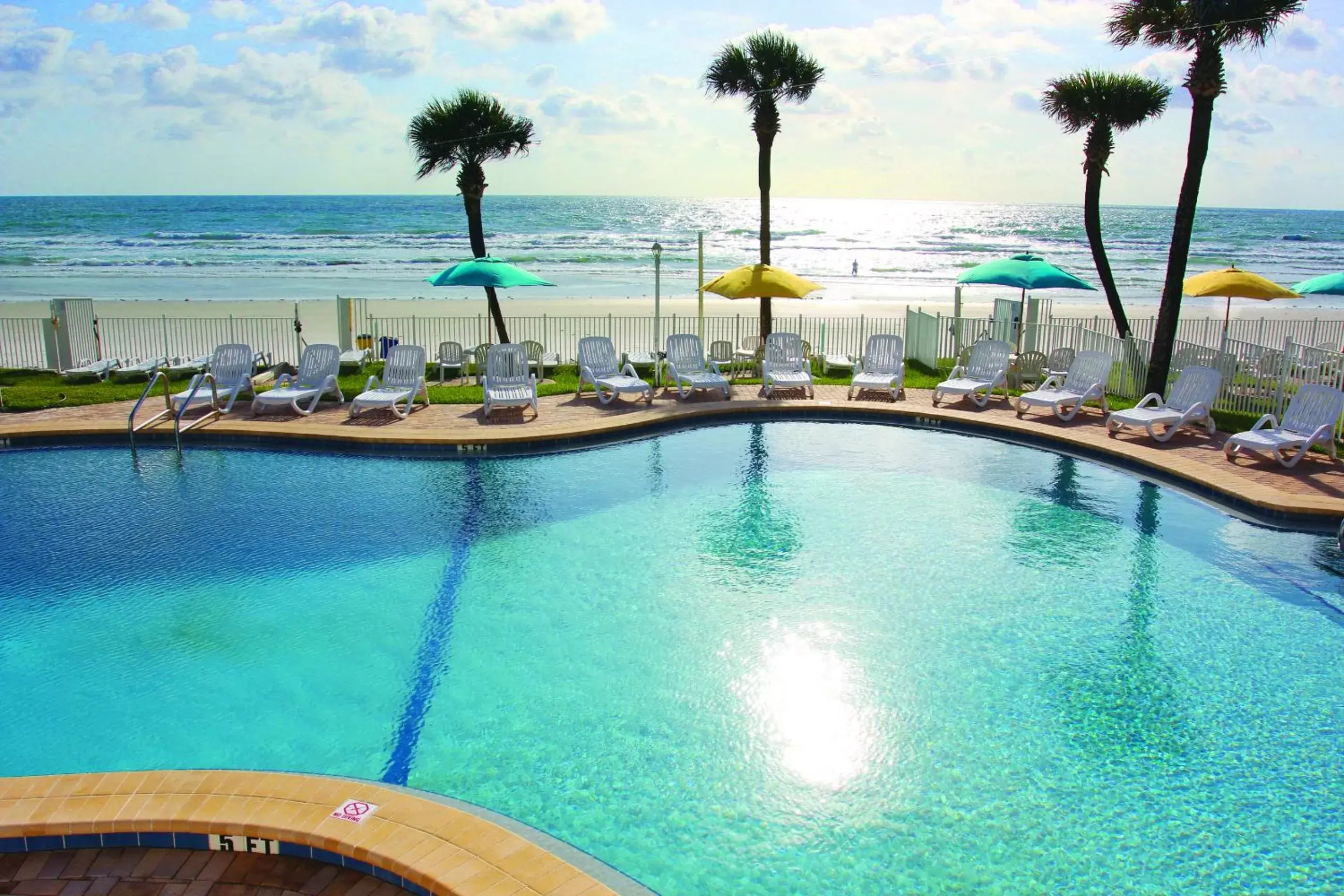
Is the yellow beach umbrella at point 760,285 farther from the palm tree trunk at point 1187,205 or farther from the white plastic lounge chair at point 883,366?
the palm tree trunk at point 1187,205

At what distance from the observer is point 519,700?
6.38 metres

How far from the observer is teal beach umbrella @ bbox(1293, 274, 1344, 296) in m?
13.5

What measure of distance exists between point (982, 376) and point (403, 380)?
8.57 meters

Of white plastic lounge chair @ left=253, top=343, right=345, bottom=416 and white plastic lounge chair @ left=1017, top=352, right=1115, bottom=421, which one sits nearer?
white plastic lounge chair @ left=1017, top=352, right=1115, bottom=421

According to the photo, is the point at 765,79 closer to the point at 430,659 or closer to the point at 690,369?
the point at 690,369

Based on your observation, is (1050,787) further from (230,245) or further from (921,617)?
(230,245)

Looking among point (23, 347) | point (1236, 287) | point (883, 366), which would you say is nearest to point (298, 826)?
point (883, 366)

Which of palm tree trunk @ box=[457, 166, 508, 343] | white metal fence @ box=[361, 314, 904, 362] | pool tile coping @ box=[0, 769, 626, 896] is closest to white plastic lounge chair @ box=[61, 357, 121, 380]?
white metal fence @ box=[361, 314, 904, 362]

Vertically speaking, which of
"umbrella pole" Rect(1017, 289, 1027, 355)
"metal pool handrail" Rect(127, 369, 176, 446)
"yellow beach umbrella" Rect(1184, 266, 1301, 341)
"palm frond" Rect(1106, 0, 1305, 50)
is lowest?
"metal pool handrail" Rect(127, 369, 176, 446)

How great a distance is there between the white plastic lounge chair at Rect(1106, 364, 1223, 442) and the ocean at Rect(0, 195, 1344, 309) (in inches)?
899

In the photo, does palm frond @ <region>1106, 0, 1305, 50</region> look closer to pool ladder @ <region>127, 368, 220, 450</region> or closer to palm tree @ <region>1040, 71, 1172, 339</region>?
palm tree @ <region>1040, 71, 1172, 339</region>

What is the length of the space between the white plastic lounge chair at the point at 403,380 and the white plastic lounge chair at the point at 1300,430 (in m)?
10.4

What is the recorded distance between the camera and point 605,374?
15.2 meters

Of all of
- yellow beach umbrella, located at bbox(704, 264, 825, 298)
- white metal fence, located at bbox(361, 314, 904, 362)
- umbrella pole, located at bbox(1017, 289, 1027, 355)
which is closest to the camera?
yellow beach umbrella, located at bbox(704, 264, 825, 298)
